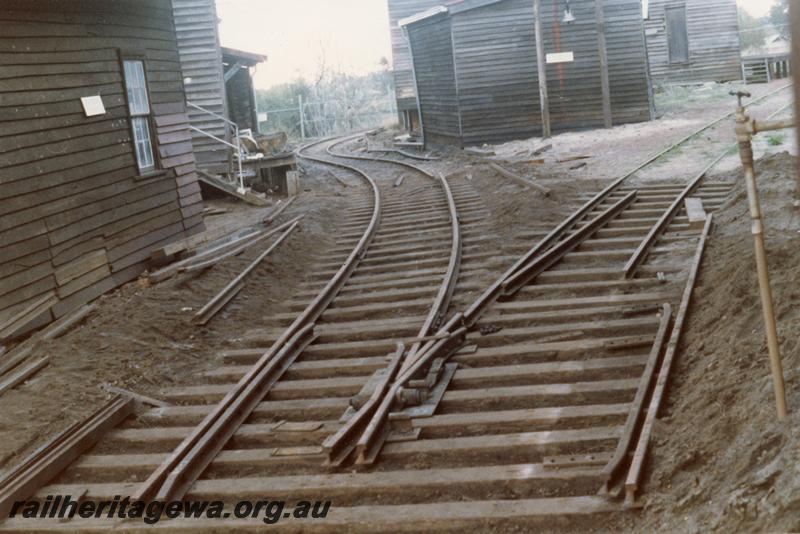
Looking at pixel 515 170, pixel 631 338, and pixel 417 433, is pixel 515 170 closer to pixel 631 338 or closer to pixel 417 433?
pixel 631 338

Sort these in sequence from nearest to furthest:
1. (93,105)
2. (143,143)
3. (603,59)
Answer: (93,105) → (143,143) → (603,59)

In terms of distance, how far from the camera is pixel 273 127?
1773 inches

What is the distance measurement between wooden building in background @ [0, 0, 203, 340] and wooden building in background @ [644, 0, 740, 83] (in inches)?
1131

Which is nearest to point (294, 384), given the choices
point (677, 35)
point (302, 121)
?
point (677, 35)

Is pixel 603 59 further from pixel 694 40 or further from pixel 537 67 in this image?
pixel 694 40

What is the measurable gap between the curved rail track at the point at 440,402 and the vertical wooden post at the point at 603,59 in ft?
50.3

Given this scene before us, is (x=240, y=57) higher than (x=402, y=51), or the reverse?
(x=402, y=51)

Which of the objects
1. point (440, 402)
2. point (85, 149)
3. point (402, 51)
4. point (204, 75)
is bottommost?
point (440, 402)

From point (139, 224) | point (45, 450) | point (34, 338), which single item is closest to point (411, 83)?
point (139, 224)

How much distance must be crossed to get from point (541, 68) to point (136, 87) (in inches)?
560

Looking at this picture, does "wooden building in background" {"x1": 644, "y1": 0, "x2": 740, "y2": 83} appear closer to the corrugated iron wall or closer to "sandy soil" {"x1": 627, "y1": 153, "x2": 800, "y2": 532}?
the corrugated iron wall

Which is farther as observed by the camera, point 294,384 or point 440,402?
point 294,384

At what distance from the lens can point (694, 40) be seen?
3791 centimetres

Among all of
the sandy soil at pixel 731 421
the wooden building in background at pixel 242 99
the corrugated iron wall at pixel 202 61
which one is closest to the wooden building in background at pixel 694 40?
the wooden building in background at pixel 242 99
